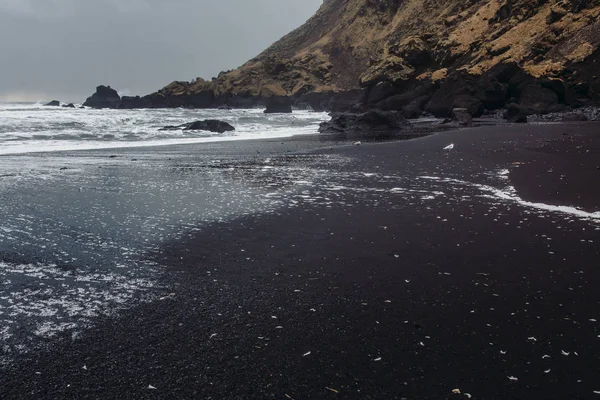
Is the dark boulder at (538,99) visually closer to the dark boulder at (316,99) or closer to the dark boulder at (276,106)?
the dark boulder at (276,106)

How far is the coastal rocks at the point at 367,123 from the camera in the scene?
124 feet

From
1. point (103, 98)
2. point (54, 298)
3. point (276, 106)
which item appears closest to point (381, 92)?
point (276, 106)

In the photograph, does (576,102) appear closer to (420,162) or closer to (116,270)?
(420,162)

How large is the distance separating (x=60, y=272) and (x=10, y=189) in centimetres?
860

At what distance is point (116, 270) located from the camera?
21.3 feet

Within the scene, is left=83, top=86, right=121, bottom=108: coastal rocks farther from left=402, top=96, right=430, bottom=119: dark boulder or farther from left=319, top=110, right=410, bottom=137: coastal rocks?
left=319, top=110, right=410, bottom=137: coastal rocks

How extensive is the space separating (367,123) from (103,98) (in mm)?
137506

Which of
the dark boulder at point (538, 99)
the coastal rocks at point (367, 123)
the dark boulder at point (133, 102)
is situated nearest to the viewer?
the coastal rocks at point (367, 123)

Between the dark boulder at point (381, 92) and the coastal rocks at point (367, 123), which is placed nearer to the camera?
the coastal rocks at point (367, 123)

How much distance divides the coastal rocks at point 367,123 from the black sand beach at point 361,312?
90.5 ft

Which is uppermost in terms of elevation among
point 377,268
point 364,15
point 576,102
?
point 364,15

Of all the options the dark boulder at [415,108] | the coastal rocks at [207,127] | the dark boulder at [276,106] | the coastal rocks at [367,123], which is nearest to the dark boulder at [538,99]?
the dark boulder at [415,108]

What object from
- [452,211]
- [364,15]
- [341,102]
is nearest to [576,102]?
[452,211]

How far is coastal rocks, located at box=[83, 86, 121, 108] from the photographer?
148 metres
